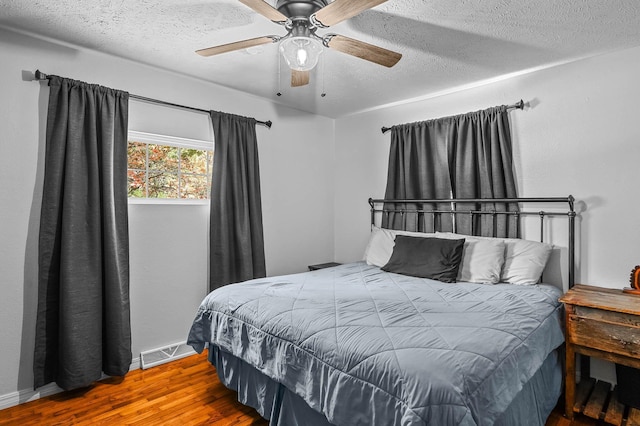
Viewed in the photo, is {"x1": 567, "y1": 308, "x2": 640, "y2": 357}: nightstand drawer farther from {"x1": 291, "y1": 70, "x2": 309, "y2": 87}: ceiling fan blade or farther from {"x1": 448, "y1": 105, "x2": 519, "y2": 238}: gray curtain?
{"x1": 291, "y1": 70, "x2": 309, "y2": 87}: ceiling fan blade

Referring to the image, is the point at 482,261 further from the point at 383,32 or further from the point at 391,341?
the point at 383,32

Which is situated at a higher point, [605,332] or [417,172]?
[417,172]

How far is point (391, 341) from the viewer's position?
157 centimetres

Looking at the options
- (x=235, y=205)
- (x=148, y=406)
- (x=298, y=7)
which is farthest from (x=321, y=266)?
(x=298, y=7)

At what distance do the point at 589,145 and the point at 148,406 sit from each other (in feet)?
11.8

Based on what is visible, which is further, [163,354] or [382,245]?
[382,245]

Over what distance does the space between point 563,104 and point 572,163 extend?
0.47m

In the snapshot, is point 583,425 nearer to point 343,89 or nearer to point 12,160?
point 343,89

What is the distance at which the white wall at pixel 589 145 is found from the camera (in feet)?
8.43

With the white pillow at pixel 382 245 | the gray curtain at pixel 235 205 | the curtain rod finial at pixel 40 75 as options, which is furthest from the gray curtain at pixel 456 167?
the curtain rod finial at pixel 40 75

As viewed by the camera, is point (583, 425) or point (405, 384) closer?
point (405, 384)

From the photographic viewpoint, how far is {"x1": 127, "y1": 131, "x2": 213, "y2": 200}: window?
303 cm

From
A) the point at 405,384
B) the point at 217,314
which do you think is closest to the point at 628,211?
the point at 405,384

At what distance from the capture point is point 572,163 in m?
2.81
